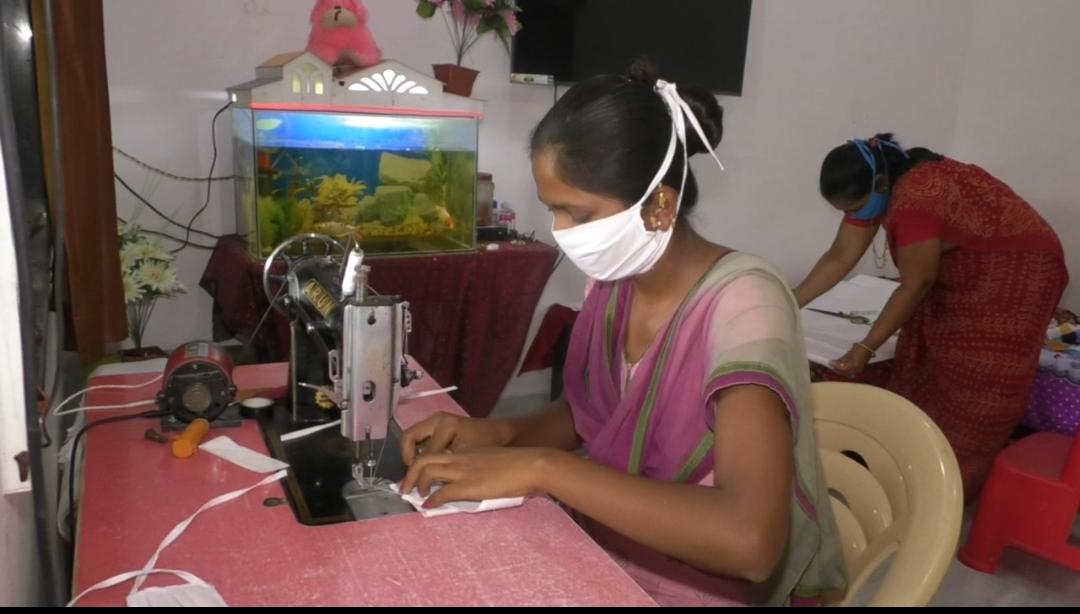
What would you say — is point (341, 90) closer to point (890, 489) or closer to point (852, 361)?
point (852, 361)

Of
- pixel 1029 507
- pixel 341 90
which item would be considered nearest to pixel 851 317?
pixel 1029 507

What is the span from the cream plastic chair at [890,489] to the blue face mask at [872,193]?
1315mm

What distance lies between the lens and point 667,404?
3.81 ft

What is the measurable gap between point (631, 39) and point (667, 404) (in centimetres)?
253

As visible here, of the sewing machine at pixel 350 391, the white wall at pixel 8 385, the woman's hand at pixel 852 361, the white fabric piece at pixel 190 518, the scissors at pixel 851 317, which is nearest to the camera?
the white wall at pixel 8 385

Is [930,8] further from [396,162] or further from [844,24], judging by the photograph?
[396,162]

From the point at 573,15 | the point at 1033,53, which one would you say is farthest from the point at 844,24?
the point at 573,15

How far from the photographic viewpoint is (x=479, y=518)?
0.98 metres

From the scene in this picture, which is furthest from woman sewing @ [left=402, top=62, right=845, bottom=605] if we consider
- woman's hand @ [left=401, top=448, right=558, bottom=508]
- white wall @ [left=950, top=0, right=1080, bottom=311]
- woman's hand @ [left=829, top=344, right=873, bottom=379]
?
white wall @ [left=950, top=0, right=1080, bottom=311]

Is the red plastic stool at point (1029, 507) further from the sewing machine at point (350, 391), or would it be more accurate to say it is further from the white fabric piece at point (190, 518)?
the white fabric piece at point (190, 518)

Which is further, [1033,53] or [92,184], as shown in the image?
[1033,53]

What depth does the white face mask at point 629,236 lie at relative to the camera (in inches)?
44.2

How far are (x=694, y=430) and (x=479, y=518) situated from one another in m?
0.34

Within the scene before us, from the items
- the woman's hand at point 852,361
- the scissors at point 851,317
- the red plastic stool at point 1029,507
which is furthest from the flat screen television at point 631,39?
the red plastic stool at point 1029,507
